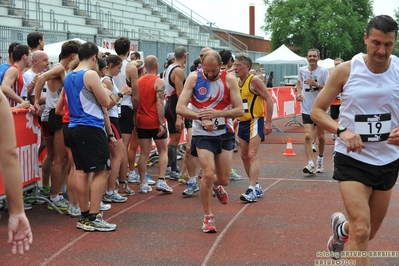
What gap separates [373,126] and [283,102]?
19.2 meters

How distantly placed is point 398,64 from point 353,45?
52781mm

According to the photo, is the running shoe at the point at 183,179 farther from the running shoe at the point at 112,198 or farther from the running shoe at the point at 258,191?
the running shoe at the point at 112,198

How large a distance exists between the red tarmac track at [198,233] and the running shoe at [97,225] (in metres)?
0.07

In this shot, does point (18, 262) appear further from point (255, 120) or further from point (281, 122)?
point (281, 122)

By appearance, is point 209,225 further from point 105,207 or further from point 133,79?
point 133,79

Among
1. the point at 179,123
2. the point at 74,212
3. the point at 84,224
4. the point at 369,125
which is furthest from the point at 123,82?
the point at 369,125

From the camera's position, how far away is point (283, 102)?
24.5m

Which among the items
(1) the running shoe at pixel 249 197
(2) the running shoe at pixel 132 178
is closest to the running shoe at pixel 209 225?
(1) the running shoe at pixel 249 197

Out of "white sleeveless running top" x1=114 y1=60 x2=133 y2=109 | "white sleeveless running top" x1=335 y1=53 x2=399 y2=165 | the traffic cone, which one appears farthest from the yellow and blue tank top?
the traffic cone

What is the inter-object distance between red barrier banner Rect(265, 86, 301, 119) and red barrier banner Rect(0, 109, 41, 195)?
1451 centimetres

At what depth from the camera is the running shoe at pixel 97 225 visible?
7.95 meters

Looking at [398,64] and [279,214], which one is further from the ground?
[398,64]

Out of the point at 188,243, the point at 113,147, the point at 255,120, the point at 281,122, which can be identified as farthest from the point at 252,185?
the point at 281,122

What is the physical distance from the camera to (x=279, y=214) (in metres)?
8.94
